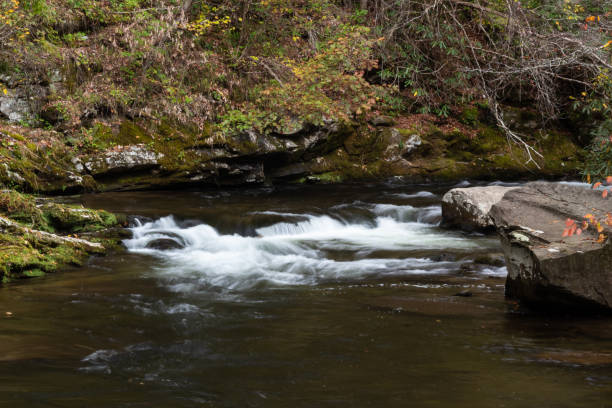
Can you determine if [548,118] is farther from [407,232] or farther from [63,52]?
[63,52]

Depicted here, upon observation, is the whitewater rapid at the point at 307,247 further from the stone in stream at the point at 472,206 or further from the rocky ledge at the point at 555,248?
the rocky ledge at the point at 555,248

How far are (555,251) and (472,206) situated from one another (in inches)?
184

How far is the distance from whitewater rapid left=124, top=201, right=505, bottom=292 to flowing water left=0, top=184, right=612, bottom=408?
1.9 inches

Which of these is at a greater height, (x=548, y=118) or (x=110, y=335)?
(x=548, y=118)

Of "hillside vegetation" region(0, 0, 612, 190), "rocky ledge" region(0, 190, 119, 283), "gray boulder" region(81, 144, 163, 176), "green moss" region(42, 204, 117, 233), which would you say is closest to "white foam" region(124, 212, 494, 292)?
"green moss" region(42, 204, 117, 233)

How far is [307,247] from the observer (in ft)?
27.3

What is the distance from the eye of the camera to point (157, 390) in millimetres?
A: 2953

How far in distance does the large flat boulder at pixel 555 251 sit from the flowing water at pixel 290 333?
21 centimetres

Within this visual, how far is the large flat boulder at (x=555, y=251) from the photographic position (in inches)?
168

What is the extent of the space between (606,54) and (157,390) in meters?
11.6

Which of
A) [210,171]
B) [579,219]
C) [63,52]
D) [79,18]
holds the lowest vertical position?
[579,219]

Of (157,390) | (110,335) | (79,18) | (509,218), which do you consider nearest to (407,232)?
(509,218)

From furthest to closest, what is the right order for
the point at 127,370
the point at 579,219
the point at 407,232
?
the point at 407,232 < the point at 579,219 < the point at 127,370

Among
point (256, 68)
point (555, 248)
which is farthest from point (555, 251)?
point (256, 68)
